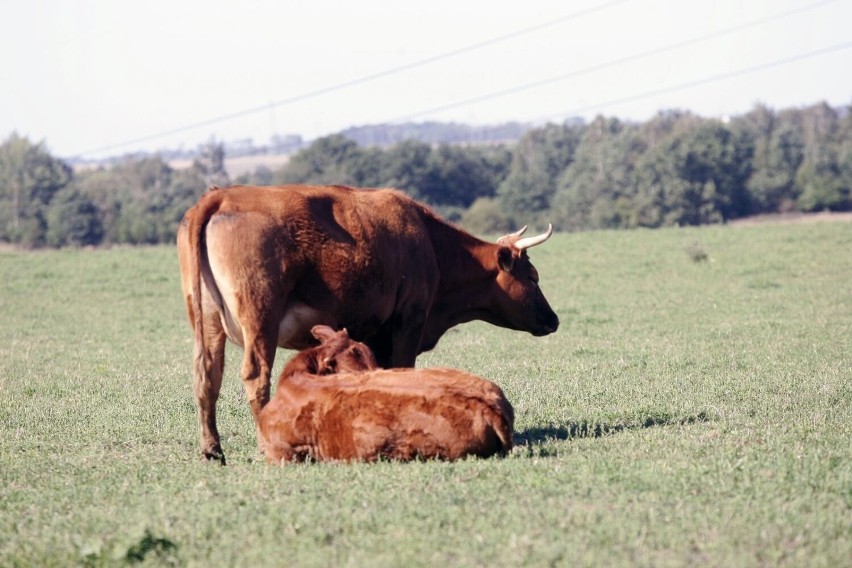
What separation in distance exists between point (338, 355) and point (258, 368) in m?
0.57

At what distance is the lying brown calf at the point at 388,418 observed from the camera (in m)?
7.30

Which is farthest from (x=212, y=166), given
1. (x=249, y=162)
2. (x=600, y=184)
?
(x=249, y=162)

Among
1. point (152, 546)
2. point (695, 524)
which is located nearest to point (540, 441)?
point (695, 524)

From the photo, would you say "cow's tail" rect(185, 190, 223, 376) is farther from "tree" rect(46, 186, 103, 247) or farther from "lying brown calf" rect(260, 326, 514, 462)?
"tree" rect(46, 186, 103, 247)

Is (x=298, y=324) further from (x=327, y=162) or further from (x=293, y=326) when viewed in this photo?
(x=327, y=162)

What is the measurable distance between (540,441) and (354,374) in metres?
1.47

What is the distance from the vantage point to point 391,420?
7.32 m

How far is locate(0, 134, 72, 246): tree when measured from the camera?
70.5 meters

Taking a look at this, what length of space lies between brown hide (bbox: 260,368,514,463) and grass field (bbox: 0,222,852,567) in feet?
0.73

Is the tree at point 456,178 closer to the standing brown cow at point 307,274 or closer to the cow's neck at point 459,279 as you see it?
the cow's neck at point 459,279

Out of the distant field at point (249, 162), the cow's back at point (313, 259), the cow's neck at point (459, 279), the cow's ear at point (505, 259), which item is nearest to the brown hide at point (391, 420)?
the cow's back at point (313, 259)

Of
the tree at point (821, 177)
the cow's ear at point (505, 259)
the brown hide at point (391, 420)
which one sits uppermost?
the cow's ear at point (505, 259)

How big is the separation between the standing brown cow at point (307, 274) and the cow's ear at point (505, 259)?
0.88ft

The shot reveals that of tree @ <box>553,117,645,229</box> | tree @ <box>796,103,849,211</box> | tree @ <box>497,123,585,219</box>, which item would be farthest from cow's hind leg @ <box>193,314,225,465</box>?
tree @ <box>796,103,849,211</box>
